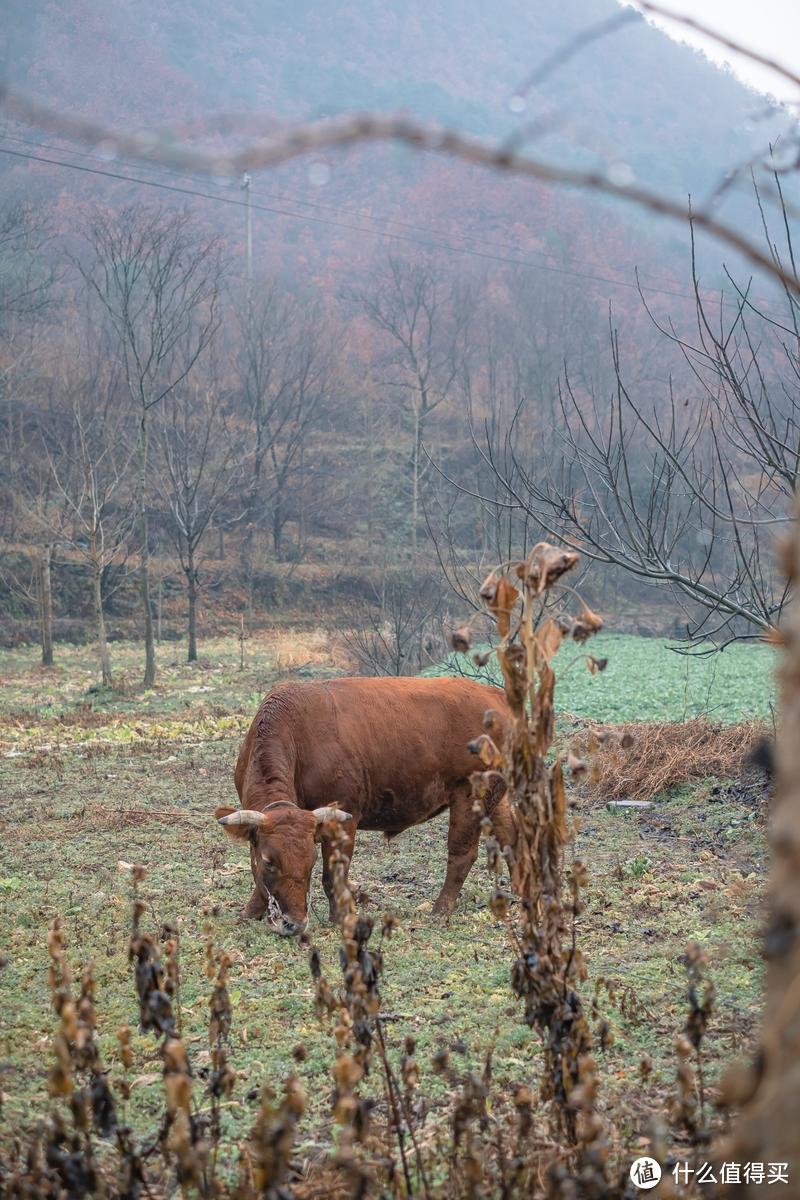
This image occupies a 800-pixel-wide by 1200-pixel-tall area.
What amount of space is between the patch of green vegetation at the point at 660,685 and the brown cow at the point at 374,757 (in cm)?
475

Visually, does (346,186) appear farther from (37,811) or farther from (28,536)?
(37,811)

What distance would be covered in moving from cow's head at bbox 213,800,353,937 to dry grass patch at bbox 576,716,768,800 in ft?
15.5

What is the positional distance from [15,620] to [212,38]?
231ft

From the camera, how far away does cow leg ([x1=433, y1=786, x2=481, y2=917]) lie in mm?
6959

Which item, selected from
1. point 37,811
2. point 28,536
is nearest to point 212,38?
point 28,536

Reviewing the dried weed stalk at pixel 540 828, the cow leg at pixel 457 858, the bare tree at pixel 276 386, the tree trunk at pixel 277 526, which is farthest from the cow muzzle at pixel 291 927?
the tree trunk at pixel 277 526

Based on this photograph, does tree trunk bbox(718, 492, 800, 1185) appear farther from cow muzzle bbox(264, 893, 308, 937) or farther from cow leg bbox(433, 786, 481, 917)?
cow leg bbox(433, 786, 481, 917)

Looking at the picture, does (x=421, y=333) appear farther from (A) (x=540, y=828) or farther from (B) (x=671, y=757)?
(A) (x=540, y=828)

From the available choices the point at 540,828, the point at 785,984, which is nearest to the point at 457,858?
the point at 540,828

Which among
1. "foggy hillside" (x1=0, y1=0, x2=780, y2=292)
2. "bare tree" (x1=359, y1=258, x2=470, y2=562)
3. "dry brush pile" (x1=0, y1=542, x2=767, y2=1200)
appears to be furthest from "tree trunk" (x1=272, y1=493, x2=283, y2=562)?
"dry brush pile" (x1=0, y1=542, x2=767, y2=1200)

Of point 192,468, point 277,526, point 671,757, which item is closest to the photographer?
point 671,757

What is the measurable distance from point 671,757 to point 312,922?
579cm

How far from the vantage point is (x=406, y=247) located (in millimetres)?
63938

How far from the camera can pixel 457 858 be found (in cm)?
704
